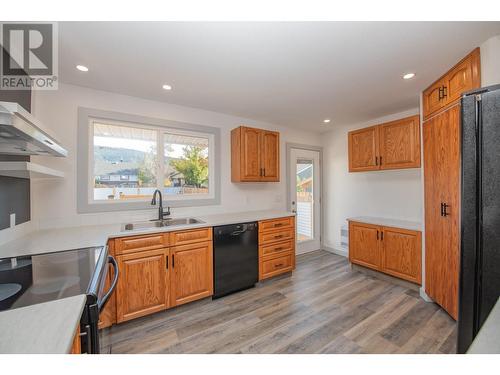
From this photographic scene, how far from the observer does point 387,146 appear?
2795mm

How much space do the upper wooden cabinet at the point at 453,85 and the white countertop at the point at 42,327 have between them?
107 inches

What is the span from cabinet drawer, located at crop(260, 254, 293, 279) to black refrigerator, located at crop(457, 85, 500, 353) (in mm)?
1890

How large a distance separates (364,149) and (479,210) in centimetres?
239

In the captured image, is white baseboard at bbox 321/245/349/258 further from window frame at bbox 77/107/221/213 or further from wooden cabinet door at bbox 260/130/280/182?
window frame at bbox 77/107/221/213

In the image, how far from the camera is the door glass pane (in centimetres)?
388

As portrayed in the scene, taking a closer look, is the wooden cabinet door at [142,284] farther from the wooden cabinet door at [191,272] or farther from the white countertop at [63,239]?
the white countertop at [63,239]

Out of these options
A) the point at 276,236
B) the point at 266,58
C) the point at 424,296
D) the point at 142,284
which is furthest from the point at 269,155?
the point at 424,296

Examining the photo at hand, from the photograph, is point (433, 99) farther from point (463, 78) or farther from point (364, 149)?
point (364, 149)

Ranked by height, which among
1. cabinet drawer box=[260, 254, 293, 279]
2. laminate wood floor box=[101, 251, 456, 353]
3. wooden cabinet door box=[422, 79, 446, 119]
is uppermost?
wooden cabinet door box=[422, 79, 446, 119]

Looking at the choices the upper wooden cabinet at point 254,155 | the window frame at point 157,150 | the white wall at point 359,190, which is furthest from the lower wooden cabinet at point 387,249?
the window frame at point 157,150

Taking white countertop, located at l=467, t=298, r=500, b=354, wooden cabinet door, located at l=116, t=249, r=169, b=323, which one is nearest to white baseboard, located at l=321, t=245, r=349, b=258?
wooden cabinet door, located at l=116, t=249, r=169, b=323

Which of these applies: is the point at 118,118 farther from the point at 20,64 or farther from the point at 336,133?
the point at 336,133
